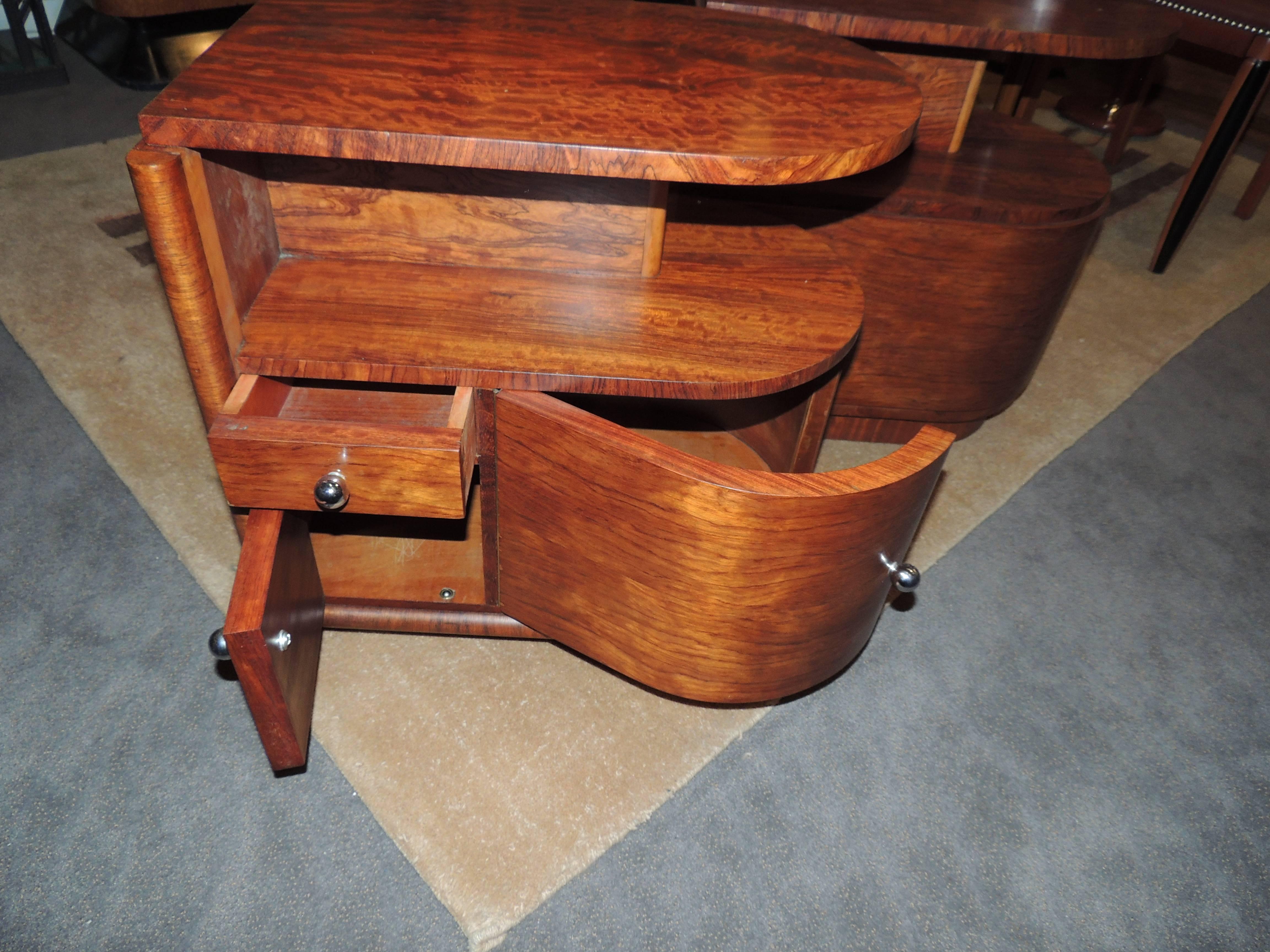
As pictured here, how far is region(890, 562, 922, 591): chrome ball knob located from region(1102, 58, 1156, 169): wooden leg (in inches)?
73.6

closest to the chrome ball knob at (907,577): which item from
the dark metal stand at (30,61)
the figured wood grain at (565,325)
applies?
the figured wood grain at (565,325)

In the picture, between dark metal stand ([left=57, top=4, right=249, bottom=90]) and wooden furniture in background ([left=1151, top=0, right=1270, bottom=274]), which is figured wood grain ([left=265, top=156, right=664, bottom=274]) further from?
dark metal stand ([left=57, top=4, right=249, bottom=90])

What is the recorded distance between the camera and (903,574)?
86 centimetres

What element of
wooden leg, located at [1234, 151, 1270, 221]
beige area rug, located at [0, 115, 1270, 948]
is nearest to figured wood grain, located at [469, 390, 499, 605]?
beige area rug, located at [0, 115, 1270, 948]

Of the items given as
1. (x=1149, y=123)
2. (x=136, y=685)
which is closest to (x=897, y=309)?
(x=136, y=685)

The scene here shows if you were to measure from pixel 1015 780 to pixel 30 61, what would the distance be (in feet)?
8.42

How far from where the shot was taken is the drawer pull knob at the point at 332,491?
811 mm

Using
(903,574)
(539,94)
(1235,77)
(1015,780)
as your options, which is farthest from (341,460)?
(1235,77)

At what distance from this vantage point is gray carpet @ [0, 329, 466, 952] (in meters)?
0.87

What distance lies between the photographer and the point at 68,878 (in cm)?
89

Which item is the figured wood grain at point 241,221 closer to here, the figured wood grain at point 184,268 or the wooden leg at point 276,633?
the figured wood grain at point 184,268

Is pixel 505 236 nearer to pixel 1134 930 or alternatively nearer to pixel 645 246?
pixel 645 246

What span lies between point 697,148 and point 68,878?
0.89 meters

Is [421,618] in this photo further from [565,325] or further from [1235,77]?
[1235,77]
